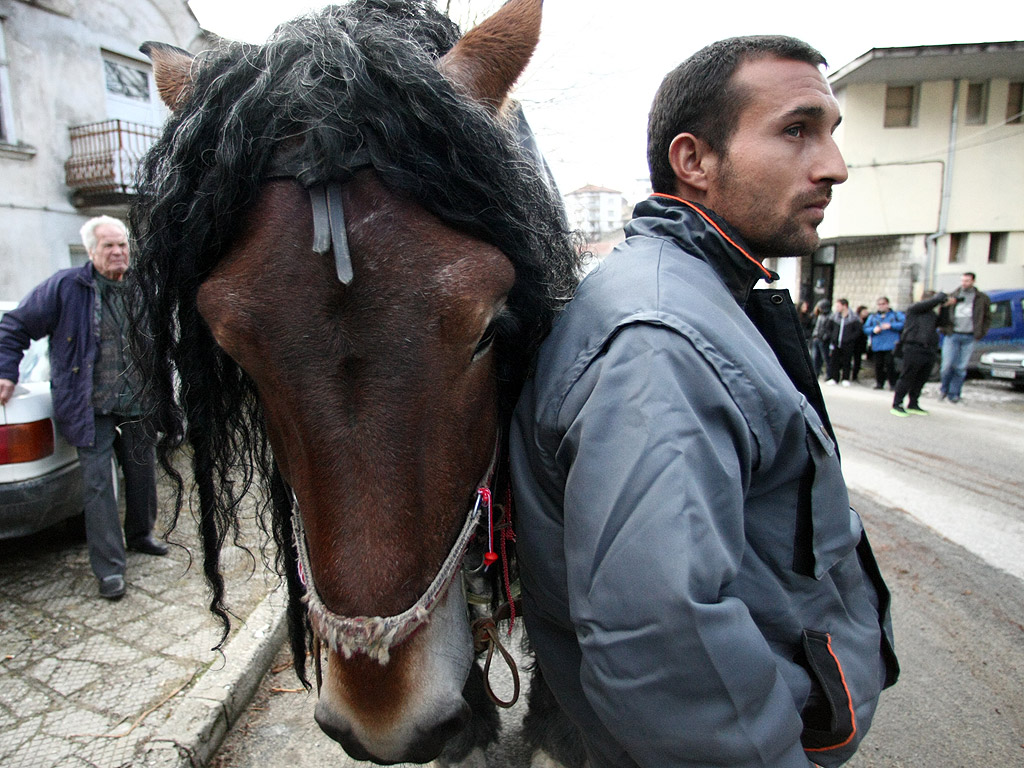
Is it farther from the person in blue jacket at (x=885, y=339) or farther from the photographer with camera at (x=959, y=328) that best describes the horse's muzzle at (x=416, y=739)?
the person in blue jacket at (x=885, y=339)

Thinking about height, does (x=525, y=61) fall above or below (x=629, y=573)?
above

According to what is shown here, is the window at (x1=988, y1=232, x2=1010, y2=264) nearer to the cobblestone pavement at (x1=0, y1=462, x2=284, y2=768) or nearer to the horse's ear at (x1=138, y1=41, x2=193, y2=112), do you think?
the cobblestone pavement at (x1=0, y1=462, x2=284, y2=768)

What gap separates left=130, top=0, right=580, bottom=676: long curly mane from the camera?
3.79ft

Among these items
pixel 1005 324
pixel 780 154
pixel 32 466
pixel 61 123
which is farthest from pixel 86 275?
pixel 1005 324

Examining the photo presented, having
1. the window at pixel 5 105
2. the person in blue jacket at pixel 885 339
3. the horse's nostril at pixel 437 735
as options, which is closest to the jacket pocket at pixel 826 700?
the horse's nostril at pixel 437 735

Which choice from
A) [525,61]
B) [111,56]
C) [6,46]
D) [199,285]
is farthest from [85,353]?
[111,56]

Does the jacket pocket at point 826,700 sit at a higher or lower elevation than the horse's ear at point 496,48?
lower

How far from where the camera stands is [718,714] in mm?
884

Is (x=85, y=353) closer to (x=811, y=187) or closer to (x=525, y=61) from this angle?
(x=525, y=61)

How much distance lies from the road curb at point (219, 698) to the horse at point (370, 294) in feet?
5.30

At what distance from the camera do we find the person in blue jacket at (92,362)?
3705 mm

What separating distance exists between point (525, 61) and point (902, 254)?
21.4 metres

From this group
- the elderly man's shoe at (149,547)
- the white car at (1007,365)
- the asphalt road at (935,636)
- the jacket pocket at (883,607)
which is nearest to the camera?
the jacket pocket at (883,607)

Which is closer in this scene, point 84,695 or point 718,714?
point 718,714
